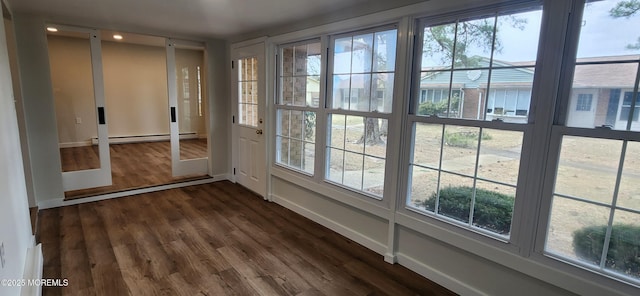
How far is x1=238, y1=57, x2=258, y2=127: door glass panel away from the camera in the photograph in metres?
4.14

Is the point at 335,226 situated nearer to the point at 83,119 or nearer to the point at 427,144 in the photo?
the point at 427,144

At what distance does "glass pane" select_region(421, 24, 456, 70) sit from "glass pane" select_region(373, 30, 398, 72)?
267 mm

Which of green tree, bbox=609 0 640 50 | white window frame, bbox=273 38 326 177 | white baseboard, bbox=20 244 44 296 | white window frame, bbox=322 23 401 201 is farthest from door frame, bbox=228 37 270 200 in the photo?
green tree, bbox=609 0 640 50

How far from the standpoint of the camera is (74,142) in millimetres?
4199

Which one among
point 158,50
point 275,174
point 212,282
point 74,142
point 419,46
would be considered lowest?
point 212,282

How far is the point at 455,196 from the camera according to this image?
88.7 inches

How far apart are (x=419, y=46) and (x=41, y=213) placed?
4182 mm

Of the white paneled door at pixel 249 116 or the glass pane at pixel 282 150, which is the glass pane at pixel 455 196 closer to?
the glass pane at pixel 282 150

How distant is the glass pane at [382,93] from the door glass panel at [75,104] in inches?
133

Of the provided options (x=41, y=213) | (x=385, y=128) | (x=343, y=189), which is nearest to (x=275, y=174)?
(x=343, y=189)

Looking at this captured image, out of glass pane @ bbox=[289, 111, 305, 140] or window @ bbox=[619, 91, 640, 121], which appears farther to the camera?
glass pane @ bbox=[289, 111, 305, 140]

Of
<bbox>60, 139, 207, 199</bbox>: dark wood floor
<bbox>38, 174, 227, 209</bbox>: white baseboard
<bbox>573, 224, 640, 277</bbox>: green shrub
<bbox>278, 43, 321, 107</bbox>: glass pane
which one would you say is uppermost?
<bbox>278, 43, 321, 107</bbox>: glass pane

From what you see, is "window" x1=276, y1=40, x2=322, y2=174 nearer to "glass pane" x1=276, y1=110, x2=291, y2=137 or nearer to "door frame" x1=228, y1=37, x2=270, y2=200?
"glass pane" x1=276, y1=110, x2=291, y2=137

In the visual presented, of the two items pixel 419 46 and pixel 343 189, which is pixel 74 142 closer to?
pixel 343 189
